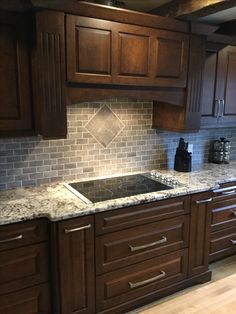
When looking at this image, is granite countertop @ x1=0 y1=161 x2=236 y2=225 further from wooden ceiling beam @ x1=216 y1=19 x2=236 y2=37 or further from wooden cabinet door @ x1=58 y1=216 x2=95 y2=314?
wooden ceiling beam @ x1=216 y1=19 x2=236 y2=37

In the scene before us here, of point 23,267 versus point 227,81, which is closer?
point 23,267

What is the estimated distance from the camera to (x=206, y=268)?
98.7 inches

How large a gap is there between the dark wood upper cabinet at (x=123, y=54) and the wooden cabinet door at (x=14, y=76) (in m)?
0.29

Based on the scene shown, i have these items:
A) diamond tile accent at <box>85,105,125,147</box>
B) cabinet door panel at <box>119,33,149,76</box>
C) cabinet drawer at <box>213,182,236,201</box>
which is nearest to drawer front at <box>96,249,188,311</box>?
cabinet drawer at <box>213,182,236,201</box>

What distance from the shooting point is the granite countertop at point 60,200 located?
1.73 meters

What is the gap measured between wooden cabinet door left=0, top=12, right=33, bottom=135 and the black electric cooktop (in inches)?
25.1

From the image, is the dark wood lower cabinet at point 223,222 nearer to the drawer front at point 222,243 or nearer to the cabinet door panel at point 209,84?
the drawer front at point 222,243

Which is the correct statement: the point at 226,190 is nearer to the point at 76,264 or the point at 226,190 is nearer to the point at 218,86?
→ the point at 218,86

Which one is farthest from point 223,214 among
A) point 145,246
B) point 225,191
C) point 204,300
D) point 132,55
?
point 132,55

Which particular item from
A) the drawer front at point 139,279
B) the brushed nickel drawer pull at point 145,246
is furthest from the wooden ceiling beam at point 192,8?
the drawer front at point 139,279

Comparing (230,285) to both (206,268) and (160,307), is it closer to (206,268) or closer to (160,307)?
(206,268)

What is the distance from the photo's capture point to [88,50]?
191 centimetres

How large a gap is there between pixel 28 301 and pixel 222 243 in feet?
6.09

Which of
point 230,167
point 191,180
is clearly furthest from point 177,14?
point 230,167
